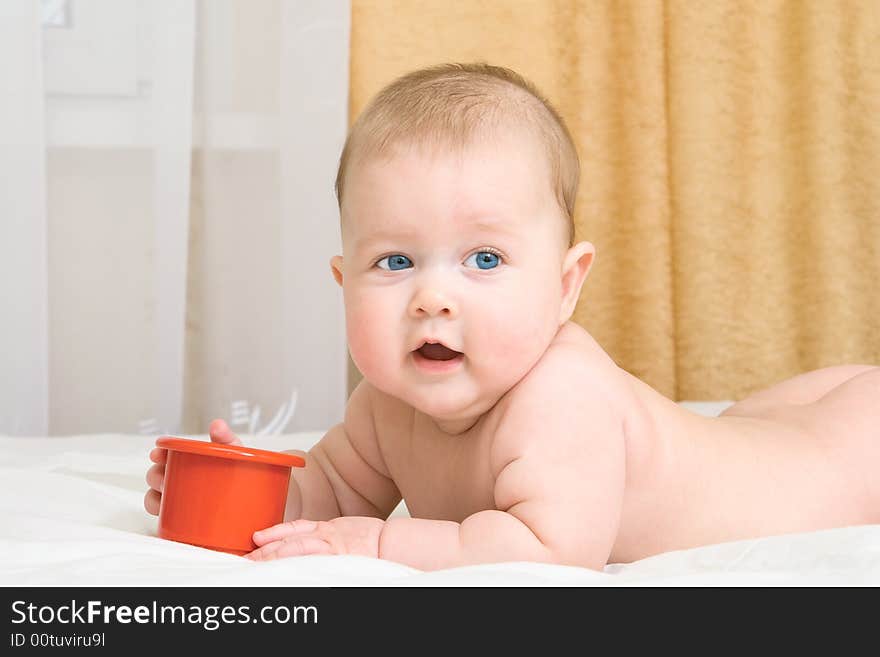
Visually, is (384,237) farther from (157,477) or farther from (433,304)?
(157,477)

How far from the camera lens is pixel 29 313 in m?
2.09

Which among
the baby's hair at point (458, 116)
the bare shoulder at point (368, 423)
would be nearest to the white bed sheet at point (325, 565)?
the bare shoulder at point (368, 423)

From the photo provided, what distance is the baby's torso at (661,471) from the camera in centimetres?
102

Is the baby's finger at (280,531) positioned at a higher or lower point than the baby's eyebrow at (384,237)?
lower

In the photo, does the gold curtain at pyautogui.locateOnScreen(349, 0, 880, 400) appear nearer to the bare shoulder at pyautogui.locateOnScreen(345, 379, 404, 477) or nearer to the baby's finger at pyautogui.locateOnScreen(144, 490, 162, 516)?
the bare shoulder at pyautogui.locateOnScreen(345, 379, 404, 477)

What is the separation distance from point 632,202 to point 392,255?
146 cm

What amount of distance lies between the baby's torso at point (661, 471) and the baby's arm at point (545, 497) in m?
0.03

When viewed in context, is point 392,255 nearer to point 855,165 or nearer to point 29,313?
point 29,313

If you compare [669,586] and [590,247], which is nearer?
[669,586]

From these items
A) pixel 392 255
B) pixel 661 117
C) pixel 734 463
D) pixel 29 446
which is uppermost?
pixel 661 117

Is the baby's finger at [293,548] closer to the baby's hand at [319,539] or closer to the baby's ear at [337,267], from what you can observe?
the baby's hand at [319,539]

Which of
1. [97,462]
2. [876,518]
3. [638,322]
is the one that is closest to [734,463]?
[876,518]

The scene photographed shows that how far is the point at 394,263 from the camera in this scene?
3.18ft

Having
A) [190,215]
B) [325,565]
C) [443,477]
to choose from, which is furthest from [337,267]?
[190,215]
